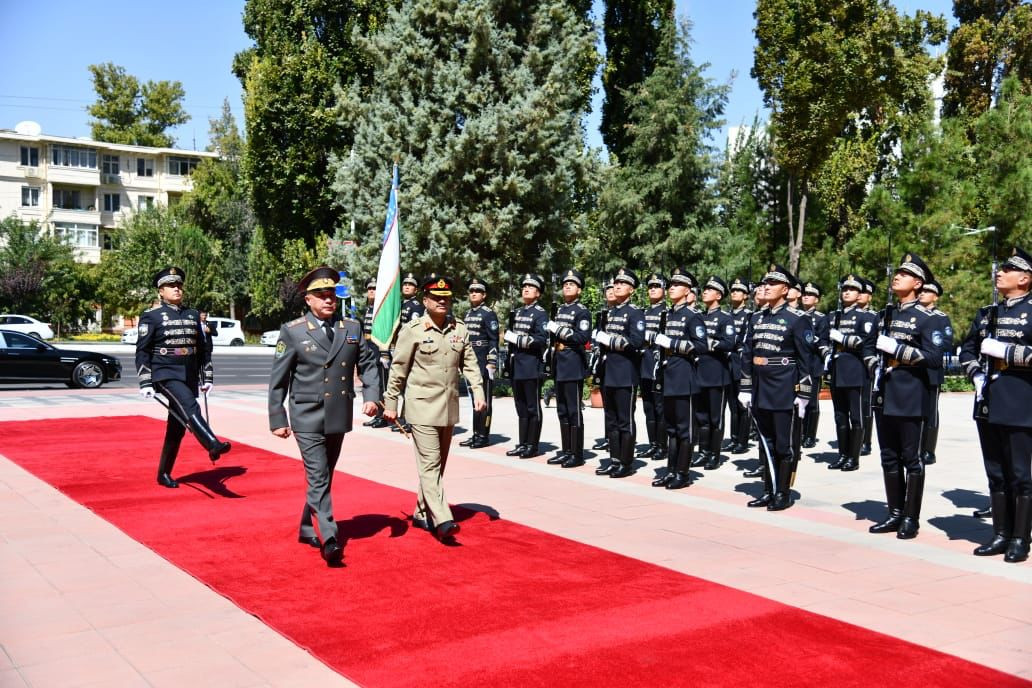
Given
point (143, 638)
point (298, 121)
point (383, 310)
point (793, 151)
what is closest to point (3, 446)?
point (383, 310)

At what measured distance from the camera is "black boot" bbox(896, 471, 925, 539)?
26.7 feet

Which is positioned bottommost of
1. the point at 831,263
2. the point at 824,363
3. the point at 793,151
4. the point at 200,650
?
the point at 200,650

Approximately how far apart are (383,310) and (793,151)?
2427cm

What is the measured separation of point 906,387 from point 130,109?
8325 cm

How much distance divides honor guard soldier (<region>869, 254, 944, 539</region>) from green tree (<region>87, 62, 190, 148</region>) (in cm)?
8037

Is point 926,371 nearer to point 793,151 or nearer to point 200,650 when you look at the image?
point 200,650

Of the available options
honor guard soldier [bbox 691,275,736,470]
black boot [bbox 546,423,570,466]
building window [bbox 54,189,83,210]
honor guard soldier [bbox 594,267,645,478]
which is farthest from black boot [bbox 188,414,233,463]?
building window [bbox 54,189,83,210]

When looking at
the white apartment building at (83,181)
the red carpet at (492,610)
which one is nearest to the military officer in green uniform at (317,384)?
the red carpet at (492,610)

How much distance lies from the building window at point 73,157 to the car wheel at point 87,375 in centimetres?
5080

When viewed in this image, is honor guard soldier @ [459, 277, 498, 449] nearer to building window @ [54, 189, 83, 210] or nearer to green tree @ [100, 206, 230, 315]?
green tree @ [100, 206, 230, 315]

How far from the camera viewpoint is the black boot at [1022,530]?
7406 millimetres

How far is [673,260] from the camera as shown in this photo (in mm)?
35000

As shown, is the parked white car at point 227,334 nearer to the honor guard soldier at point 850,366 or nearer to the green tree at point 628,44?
the green tree at point 628,44

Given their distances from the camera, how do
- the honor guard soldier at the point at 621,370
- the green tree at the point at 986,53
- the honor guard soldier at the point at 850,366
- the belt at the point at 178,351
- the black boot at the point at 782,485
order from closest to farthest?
the black boot at the point at 782,485 → the belt at the point at 178,351 → the honor guard soldier at the point at 621,370 → the honor guard soldier at the point at 850,366 → the green tree at the point at 986,53
